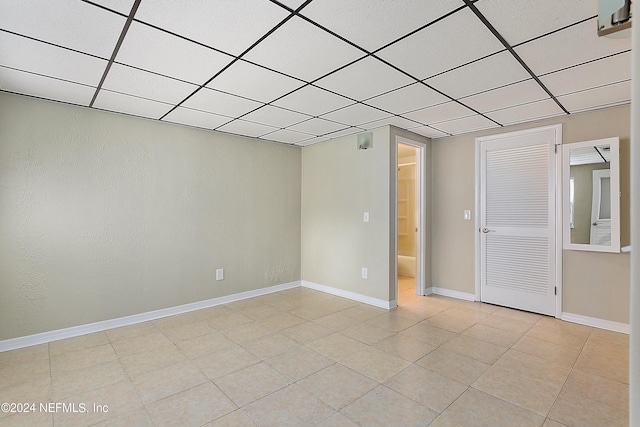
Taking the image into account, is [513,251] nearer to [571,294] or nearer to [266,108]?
[571,294]

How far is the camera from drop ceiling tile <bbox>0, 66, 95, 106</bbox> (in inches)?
103

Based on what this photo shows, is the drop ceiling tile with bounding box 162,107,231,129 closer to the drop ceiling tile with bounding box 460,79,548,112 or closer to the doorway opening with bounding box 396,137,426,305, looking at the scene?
the doorway opening with bounding box 396,137,426,305

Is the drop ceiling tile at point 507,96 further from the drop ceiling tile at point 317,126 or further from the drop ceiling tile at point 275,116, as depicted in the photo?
the drop ceiling tile at point 275,116

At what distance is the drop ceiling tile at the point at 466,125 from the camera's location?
3812 millimetres

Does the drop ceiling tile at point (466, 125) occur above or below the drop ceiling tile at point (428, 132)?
below

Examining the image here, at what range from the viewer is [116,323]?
3523 millimetres

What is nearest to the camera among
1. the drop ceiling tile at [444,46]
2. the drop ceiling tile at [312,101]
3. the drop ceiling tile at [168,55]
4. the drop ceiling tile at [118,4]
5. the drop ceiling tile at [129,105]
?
the drop ceiling tile at [118,4]

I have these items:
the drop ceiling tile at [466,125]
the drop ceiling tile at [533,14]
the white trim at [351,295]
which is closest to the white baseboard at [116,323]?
the white trim at [351,295]

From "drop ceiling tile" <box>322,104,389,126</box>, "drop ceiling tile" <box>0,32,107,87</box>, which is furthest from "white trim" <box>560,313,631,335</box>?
"drop ceiling tile" <box>0,32,107,87</box>

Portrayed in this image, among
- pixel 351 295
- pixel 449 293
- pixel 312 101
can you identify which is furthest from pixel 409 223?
pixel 312 101

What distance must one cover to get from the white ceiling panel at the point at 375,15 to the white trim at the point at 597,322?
3636 mm

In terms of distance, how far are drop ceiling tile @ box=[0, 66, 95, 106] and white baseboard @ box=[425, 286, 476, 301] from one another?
15.6 feet

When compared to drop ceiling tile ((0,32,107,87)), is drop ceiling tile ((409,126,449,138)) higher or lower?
lower

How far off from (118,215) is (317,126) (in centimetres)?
251
